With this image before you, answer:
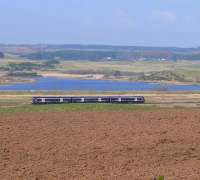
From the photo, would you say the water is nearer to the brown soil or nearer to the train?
the train

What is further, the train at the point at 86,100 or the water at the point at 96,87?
the water at the point at 96,87

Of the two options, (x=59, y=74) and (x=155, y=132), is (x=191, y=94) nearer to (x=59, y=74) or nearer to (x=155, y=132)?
(x=155, y=132)

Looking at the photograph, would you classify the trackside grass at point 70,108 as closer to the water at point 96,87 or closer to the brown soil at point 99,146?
the brown soil at point 99,146

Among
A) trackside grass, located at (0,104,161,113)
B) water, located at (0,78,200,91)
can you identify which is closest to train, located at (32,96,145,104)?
trackside grass, located at (0,104,161,113)

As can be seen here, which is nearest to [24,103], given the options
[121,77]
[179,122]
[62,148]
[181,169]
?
[179,122]

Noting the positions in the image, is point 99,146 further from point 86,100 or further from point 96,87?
point 96,87

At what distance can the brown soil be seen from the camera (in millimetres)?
21500

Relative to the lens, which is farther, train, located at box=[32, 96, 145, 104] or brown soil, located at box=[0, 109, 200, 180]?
train, located at box=[32, 96, 145, 104]

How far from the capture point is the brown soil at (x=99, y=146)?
2150 cm

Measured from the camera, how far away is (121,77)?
11512 centimetres

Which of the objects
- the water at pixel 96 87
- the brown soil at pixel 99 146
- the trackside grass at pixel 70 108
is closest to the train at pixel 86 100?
the trackside grass at pixel 70 108

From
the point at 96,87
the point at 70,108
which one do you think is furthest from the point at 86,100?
the point at 96,87

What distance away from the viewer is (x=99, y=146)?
26453 millimetres

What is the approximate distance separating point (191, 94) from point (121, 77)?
5679cm
